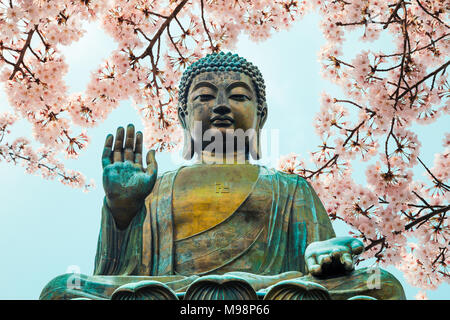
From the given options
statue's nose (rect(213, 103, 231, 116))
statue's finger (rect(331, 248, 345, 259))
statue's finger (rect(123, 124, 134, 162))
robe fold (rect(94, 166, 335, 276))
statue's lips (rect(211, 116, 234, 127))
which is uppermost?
statue's nose (rect(213, 103, 231, 116))

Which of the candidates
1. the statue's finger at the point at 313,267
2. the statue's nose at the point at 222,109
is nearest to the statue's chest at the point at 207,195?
the statue's nose at the point at 222,109

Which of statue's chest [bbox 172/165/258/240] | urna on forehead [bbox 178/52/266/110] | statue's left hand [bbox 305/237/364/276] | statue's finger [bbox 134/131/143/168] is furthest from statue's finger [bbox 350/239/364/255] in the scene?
urna on forehead [bbox 178/52/266/110]

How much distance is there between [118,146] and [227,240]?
1.19 m

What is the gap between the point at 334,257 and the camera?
17.5 feet

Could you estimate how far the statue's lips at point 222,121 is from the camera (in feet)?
23.3

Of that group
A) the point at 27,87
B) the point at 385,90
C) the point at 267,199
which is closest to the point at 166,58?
the point at 27,87

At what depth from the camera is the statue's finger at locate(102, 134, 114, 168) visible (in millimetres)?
6293

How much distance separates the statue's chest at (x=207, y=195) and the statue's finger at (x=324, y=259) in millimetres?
1284

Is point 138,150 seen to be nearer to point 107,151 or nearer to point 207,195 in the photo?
point 107,151

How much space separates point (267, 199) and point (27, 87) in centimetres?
447

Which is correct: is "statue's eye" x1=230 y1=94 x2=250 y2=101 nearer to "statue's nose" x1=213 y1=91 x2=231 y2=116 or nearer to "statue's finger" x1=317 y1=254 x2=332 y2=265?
"statue's nose" x1=213 y1=91 x2=231 y2=116

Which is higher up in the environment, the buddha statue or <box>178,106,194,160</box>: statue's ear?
<box>178,106,194,160</box>: statue's ear

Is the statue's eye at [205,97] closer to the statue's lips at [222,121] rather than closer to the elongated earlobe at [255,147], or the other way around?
the statue's lips at [222,121]
